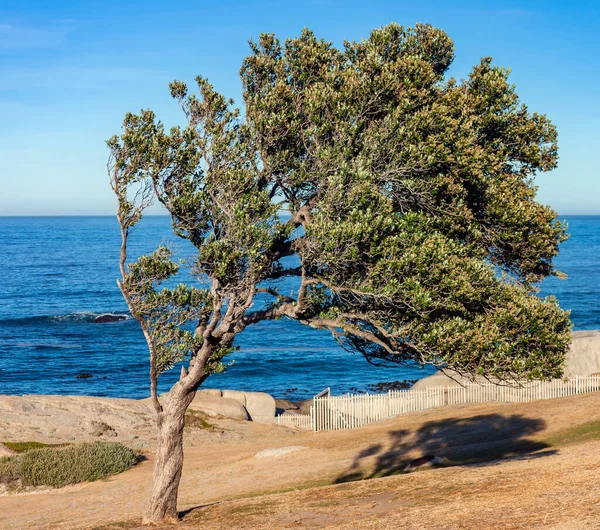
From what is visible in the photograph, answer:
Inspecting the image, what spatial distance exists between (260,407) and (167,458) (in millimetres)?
27031

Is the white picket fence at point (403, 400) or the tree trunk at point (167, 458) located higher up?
the tree trunk at point (167, 458)

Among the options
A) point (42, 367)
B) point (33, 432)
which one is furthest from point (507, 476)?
point (42, 367)

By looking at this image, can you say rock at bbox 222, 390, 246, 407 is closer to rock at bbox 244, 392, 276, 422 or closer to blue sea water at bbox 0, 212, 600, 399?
rock at bbox 244, 392, 276, 422

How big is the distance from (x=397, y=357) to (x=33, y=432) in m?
24.6

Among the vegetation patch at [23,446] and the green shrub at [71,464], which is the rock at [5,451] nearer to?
the vegetation patch at [23,446]

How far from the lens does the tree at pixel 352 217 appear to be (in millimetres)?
15875

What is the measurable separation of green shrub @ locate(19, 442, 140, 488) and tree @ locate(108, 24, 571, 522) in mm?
12468

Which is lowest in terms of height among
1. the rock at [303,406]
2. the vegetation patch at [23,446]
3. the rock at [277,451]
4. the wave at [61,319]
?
the rock at [303,406]

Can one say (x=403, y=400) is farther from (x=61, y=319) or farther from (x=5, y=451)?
(x=61, y=319)

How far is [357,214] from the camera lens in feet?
51.2

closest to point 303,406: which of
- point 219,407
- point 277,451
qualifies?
point 219,407

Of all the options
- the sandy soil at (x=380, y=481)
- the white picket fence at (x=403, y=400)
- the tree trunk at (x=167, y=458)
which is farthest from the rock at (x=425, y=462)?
the white picket fence at (x=403, y=400)

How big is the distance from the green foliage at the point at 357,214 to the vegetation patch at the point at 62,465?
14.5 m

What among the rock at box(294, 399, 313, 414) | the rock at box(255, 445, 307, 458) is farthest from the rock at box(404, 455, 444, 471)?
the rock at box(294, 399, 313, 414)
